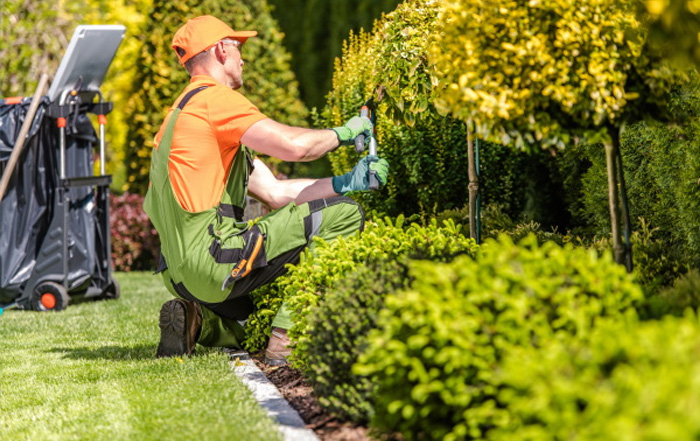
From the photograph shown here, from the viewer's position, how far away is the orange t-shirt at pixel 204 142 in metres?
4.37

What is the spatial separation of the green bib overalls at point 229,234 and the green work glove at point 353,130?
313mm

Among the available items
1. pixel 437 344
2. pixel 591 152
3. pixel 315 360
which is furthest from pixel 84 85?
pixel 437 344

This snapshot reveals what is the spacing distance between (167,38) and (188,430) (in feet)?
27.2

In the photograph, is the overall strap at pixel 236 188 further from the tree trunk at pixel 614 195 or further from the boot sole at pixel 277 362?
the tree trunk at pixel 614 195

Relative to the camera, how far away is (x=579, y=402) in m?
2.16

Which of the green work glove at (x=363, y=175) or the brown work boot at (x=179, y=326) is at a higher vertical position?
the green work glove at (x=363, y=175)

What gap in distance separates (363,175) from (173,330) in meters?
1.28

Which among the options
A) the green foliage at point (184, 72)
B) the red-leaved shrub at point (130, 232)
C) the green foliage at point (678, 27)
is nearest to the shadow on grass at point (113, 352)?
the green foliage at point (678, 27)

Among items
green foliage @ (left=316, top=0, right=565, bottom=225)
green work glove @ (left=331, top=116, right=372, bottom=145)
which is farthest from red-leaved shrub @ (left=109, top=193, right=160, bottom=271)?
green work glove @ (left=331, top=116, right=372, bottom=145)

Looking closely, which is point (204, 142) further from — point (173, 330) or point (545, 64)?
point (545, 64)

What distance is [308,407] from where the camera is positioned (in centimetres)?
347

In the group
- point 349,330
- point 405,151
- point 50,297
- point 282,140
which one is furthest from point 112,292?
point 349,330

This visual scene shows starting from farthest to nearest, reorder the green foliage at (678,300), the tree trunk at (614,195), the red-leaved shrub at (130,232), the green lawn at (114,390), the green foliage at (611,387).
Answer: the red-leaved shrub at (130,232)
the tree trunk at (614,195)
the green lawn at (114,390)
the green foliage at (678,300)
the green foliage at (611,387)

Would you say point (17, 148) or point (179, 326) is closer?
point (179, 326)
